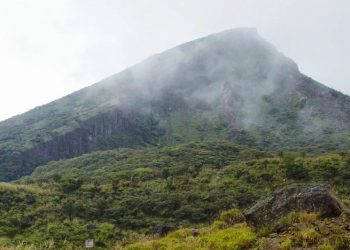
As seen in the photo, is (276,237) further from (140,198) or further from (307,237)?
(140,198)

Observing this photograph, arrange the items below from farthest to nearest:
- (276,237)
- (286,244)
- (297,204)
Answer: (297,204), (276,237), (286,244)

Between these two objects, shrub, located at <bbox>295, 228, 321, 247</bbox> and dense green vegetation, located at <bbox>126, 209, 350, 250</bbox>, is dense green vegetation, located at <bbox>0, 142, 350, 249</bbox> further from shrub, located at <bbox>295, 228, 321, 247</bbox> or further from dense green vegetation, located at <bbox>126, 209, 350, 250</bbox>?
shrub, located at <bbox>295, 228, 321, 247</bbox>

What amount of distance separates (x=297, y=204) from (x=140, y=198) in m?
49.6

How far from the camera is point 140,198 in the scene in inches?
2474

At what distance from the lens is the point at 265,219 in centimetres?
1490

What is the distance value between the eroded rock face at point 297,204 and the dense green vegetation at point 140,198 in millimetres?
26020

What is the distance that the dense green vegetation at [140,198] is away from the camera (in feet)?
157

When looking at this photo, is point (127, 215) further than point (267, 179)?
No

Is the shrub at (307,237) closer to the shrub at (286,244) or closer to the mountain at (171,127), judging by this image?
the shrub at (286,244)

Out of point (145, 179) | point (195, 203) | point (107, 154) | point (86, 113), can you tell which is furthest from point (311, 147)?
point (86, 113)

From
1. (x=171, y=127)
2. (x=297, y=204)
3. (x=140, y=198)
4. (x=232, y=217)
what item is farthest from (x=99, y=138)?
(x=297, y=204)

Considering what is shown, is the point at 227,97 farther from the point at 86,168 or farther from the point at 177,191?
the point at 177,191

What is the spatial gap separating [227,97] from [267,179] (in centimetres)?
13324

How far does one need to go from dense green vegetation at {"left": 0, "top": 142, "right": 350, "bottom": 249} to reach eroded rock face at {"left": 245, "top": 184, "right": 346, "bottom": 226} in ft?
85.4
